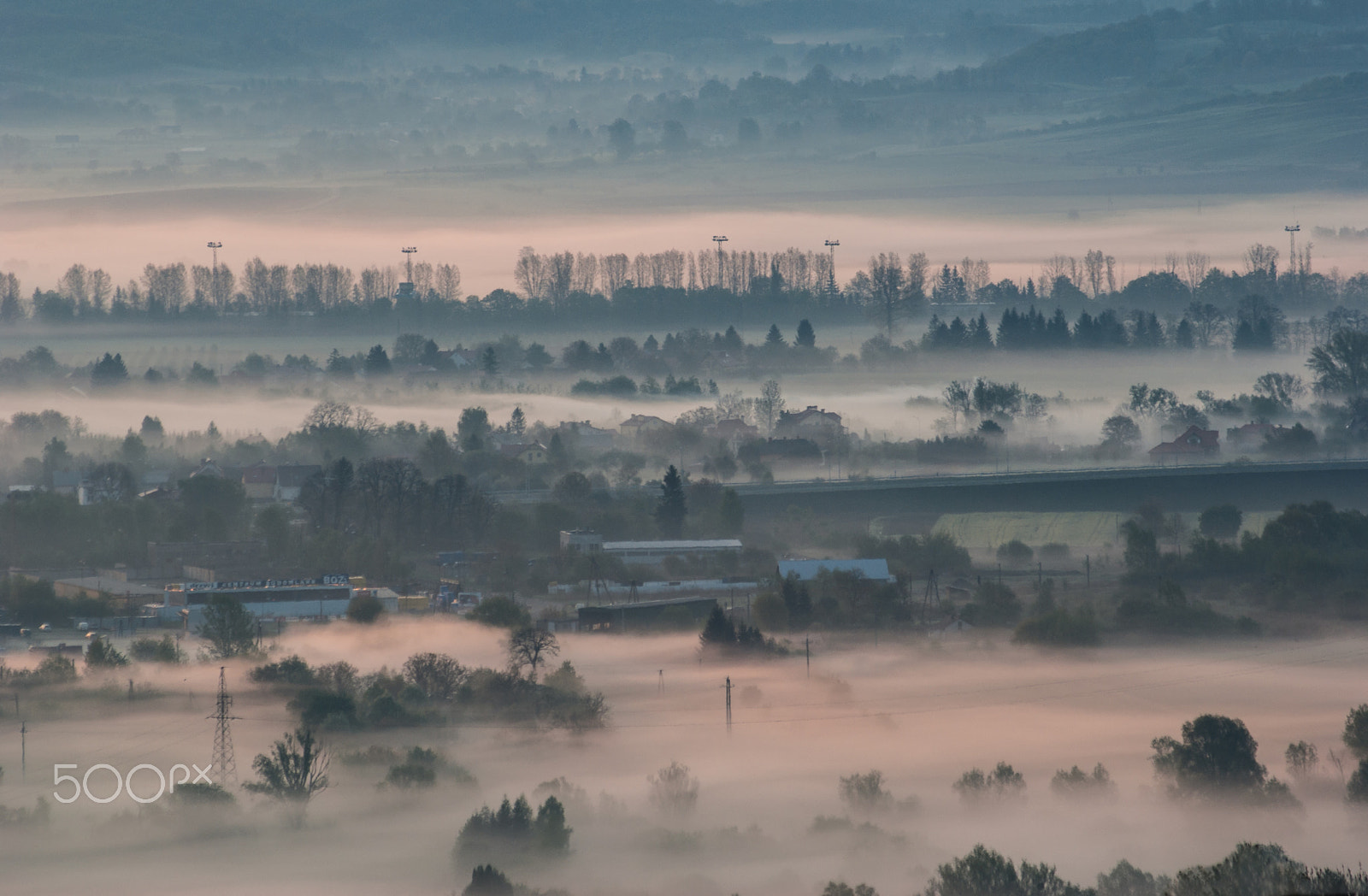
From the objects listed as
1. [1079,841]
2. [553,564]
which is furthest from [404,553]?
[1079,841]

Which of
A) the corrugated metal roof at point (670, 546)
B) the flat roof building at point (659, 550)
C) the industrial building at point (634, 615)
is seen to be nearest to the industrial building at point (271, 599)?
the industrial building at point (634, 615)

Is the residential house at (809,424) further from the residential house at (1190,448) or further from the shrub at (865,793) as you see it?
the shrub at (865,793)

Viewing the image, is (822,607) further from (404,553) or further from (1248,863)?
(1248,863)

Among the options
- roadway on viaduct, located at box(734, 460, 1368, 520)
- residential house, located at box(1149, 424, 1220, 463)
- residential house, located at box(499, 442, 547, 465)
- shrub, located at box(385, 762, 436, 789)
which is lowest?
shrub, located at box(385, 762, 436, 789)

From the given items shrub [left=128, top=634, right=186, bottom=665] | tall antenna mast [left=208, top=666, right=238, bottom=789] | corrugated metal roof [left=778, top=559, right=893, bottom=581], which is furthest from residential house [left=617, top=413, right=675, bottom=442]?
tall antenna mast [left=208, top=666, right=238, bottom=789]

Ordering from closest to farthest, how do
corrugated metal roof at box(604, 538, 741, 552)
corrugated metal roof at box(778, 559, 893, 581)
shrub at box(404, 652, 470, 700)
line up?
shrub at box(404, 652, 470, 700) < corrugated metal roof at box(778, 559, 893, 581) < corrugated metal roof at box(604, 538, 741, 552)

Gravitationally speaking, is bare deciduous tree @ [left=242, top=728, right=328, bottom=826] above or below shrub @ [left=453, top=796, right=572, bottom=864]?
above

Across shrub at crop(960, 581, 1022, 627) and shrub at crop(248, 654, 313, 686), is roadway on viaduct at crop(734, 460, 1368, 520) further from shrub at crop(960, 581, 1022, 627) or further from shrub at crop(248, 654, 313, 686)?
shrub at crop(248, 654, 313, 686)
